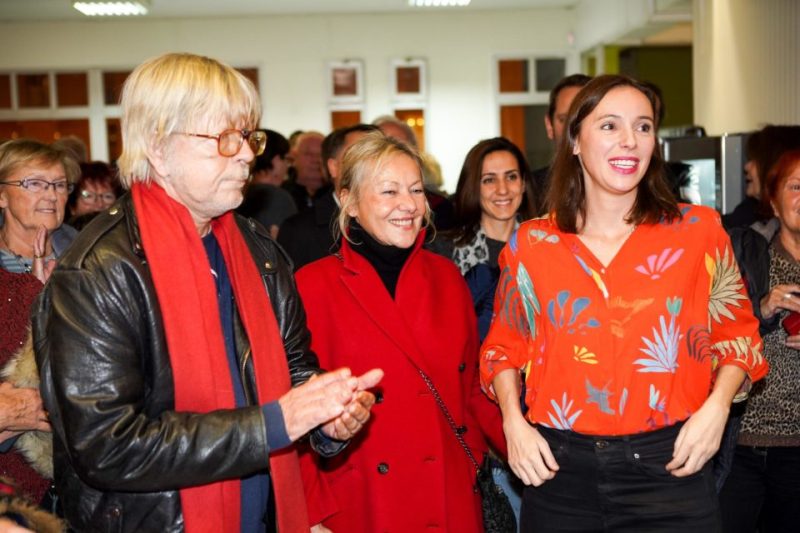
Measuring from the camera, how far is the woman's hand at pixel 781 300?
2.87 m

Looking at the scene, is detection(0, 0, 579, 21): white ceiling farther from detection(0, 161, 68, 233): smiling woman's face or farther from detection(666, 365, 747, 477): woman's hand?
detection(666, 365, 747, 477): woman's hand

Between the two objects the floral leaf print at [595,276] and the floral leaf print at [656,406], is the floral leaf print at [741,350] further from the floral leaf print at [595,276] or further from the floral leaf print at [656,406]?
the floral leaf print at [595,276]

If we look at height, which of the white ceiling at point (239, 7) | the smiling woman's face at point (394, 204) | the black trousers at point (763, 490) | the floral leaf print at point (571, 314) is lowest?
the black trousers at point (763, 490)

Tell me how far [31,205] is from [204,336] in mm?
1762

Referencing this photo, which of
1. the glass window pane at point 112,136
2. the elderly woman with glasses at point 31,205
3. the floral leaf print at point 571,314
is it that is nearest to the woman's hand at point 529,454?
the floral leaf print at point 571,314

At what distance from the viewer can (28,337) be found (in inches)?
98.9

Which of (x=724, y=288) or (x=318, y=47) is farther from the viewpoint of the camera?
(x=318, y=47)

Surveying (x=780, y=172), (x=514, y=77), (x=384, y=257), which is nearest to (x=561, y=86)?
(x=780, y=172)

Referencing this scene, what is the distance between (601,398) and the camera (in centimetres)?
208

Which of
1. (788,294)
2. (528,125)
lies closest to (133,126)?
(788,294)

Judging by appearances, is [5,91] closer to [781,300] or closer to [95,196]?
[95,196]

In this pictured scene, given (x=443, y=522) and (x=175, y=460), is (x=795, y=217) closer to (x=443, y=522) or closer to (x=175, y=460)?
(x=443, y=522)

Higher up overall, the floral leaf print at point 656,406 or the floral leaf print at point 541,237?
the floral leaf print at point 541,237

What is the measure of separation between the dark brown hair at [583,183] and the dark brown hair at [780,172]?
1.12 metres
